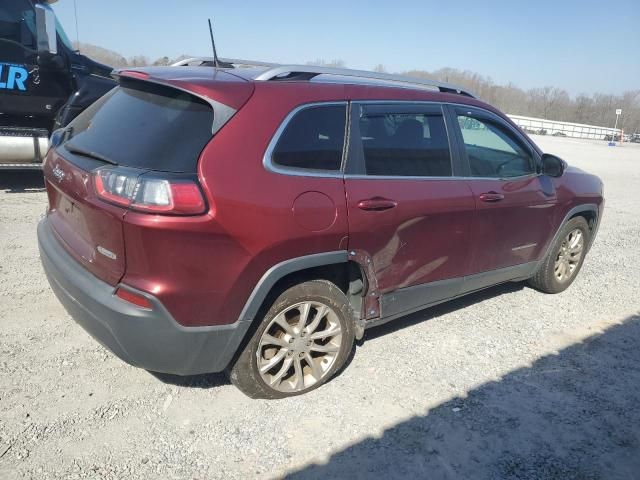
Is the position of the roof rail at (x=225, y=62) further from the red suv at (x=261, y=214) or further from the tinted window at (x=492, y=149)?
the tinted window at (x=492, y=149)

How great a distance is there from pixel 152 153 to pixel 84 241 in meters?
0.65

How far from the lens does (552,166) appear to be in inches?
174

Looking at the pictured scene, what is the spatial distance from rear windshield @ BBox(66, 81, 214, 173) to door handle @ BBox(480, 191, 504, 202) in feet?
7.13

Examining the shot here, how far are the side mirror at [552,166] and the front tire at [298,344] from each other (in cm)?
240

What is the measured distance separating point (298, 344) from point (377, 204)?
98 centimetres

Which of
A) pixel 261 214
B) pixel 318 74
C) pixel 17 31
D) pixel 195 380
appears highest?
pixel 17 31

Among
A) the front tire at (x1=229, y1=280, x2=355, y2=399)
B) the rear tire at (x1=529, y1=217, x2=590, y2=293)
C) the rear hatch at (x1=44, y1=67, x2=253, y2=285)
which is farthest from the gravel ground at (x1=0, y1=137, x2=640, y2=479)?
the rear hatch at (x1=44, y1=67, x2=253, y2=285)

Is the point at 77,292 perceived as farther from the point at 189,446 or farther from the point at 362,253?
the point at 362,253

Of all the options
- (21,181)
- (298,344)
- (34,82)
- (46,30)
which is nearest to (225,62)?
(298,344)

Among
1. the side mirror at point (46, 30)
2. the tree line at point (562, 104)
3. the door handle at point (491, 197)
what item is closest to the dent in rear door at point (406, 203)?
the door handle at point (491, 197)

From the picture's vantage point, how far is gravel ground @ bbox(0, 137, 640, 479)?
260 centimetres

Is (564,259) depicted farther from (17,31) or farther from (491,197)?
(17,31)

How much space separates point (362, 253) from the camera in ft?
10.2

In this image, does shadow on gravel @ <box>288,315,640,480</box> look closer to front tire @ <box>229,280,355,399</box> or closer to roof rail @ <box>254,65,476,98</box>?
front tire @ <box>229,280,355,399</box>
